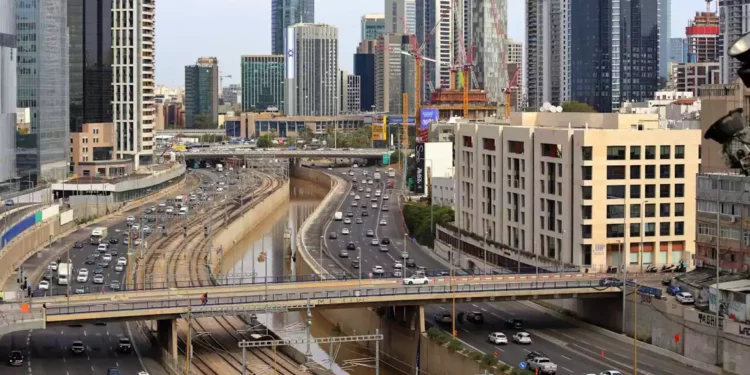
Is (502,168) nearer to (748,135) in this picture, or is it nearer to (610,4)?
(748,135)

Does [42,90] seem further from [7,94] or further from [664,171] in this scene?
[664,171]

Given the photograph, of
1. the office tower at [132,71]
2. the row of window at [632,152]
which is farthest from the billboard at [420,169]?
the row of window at [632,152]

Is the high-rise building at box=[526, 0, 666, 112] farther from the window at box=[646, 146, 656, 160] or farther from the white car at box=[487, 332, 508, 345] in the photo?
the white car at box=[487, 332, 508, 345]

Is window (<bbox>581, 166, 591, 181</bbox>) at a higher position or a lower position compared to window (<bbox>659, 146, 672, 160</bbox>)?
lower

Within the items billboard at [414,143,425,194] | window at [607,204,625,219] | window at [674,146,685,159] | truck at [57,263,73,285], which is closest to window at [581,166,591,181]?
window at [607,204,625,219]

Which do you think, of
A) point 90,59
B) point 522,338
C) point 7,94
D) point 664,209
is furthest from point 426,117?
point 522,338

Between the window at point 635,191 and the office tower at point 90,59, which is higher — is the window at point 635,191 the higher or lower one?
the lower one

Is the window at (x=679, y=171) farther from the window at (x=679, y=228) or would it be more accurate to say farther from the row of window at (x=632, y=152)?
the window at (x=679, y=228)

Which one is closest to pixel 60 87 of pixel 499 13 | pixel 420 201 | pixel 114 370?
pixel 420 201
